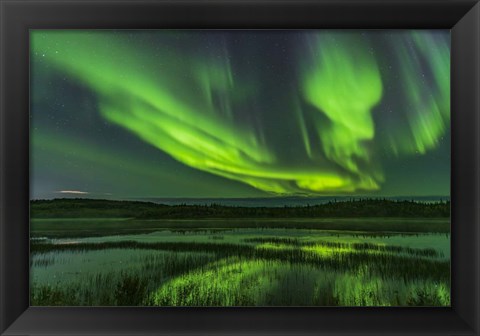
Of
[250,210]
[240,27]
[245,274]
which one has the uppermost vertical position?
[240,27]

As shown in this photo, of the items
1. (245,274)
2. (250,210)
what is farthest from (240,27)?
(245,274)

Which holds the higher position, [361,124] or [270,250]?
[361,124]

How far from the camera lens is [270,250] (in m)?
1.50

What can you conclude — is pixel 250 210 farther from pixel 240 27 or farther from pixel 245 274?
pixel 240 27

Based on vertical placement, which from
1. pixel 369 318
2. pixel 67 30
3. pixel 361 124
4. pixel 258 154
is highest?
pixel 67 30

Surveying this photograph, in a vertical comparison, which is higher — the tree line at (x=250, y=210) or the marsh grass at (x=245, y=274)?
the tree line at (x=250, y=210)

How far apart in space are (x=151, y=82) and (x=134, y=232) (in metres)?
0.53

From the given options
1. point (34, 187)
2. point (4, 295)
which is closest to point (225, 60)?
point (34, 187)

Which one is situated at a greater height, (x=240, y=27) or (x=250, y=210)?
(x=240, y=27)

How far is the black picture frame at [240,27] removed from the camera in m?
1.37

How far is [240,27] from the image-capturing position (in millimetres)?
1413

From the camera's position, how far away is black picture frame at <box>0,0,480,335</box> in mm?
1366

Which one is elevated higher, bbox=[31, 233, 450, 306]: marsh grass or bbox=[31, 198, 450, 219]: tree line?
bbox=[31, 198, 450, 219]: tree line

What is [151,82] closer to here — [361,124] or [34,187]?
[34,187]
